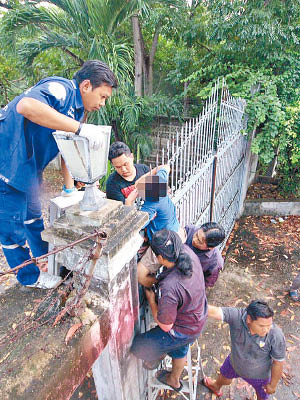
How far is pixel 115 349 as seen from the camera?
1.93 metres

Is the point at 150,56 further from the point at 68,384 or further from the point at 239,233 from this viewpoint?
the point at 68,384

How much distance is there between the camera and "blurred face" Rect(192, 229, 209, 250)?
267cm

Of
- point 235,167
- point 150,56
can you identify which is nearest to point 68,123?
point 235,167

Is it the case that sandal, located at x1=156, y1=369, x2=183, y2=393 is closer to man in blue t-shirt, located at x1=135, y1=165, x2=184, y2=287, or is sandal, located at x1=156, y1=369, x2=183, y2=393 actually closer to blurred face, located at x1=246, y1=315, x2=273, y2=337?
blurred face, located at x1=246, y1=315, x2=273, y2=337

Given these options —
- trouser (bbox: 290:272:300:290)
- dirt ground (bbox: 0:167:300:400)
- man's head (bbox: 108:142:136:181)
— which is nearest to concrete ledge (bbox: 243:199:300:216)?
dirt ground (bbox: 0:167:300:400)

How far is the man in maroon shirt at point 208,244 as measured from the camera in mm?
2613

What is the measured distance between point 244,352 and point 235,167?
12.8 feet

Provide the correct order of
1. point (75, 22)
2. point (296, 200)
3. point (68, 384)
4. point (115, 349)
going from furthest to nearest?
point (296, 200) → point (75, 22) → point (115, 349) → point (68, 384)

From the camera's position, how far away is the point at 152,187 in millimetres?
2334

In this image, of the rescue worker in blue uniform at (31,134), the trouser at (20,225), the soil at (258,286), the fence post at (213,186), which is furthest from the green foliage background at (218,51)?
the trouser at (20,225)

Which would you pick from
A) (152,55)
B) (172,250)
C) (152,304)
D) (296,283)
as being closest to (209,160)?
(172,250)

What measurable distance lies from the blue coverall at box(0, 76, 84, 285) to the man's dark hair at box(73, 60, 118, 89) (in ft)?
0.38

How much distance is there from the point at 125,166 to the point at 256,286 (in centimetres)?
347

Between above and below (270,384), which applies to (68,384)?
above
